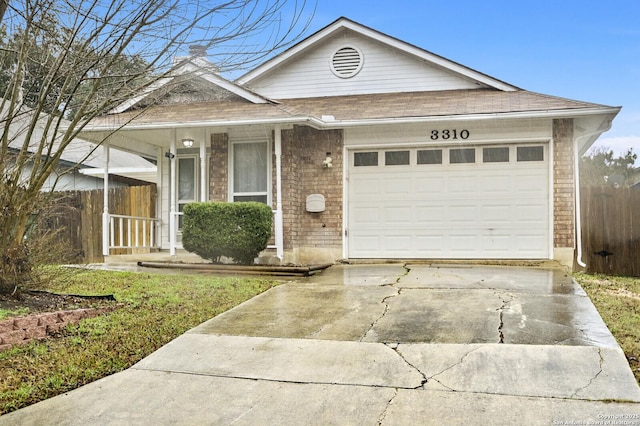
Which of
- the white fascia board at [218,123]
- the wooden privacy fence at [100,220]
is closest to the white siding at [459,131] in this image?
the white fascia board at [218,123]

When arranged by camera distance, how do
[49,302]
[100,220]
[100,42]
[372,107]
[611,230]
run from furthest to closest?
[100,220], [372,107], [611,230], [49,302], [100,42]

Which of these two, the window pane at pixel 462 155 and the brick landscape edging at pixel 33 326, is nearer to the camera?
the brick landscape edging at pixel 33 326

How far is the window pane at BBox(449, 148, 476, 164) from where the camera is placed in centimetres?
1063

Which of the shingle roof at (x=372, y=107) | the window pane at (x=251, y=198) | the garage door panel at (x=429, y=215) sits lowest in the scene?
the garage door panel at (x=429, y=215)

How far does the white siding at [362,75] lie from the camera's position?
39.9 ft

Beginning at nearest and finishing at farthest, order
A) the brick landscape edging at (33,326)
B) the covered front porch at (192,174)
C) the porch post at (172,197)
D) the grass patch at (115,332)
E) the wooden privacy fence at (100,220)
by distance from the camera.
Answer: the grass patch at (115,332)
the brick landscape edging at (33,326)
the porch post at (172,197)
the covered front porch at (192,174)
the wooden privacy fence at (100,220)

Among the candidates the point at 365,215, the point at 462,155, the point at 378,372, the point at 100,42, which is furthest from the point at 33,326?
the point at 462,155

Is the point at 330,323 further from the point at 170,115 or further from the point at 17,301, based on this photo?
the point at 170,115

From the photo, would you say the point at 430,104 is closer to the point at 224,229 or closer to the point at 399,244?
the point at 399,244

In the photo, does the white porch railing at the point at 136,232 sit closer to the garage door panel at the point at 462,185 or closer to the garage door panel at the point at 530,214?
the garage door panel at the point at 462,185

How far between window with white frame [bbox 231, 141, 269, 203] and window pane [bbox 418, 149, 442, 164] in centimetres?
321

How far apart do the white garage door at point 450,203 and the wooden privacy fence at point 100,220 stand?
197 inches

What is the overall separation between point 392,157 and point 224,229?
Answer: 12.5ft

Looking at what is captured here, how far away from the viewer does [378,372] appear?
4016 mm
